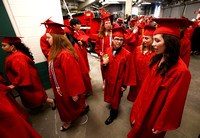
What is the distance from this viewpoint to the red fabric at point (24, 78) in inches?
73.8

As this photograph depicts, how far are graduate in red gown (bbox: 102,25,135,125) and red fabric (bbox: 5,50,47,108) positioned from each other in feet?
5.60

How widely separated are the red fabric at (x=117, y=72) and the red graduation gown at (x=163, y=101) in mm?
521

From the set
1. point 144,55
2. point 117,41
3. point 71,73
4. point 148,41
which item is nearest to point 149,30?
point 148,41

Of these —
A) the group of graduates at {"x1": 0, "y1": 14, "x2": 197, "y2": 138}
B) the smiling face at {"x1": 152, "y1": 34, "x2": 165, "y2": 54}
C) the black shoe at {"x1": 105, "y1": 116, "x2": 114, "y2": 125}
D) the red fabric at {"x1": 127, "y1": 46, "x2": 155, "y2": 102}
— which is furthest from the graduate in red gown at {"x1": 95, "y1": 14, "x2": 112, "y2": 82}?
the smiling face at {"x1": 152, "y1": 34, "x2": 165, "y2": 54}

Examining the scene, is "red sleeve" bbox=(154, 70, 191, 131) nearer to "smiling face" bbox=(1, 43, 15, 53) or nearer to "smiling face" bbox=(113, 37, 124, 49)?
"smiling face" bbox=(113, 37, 124, 49)

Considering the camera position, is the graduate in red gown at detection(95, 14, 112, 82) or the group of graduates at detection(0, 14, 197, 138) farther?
the graduate in red gown at detection(95, 14, 112, 82)

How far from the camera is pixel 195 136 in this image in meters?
1.80

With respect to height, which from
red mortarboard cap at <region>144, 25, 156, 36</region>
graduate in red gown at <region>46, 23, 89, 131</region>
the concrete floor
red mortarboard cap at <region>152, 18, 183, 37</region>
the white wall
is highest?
the white wall

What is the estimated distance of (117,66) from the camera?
175cm

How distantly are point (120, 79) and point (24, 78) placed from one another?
2043 mm

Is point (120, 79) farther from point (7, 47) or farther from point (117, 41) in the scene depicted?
point (7, 47)

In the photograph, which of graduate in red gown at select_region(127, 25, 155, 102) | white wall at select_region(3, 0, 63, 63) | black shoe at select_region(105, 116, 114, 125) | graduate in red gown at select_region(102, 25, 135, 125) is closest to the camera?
graduate in red gown at select_region(102, 25, 135, 125)

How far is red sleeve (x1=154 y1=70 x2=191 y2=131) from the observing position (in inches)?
35.4

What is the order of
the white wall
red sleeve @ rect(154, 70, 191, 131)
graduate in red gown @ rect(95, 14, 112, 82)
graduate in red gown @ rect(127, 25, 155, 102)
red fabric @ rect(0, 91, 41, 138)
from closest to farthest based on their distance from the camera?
red fabric @ rect(0, 91, 41, 138)
red sleeve @ rect(154, 70, 191, 131)
graduate in red gown @ rect(127, 25, 155, 102)
the white wall
graduate in red gown @ rect(95, 14, 112, 82)
